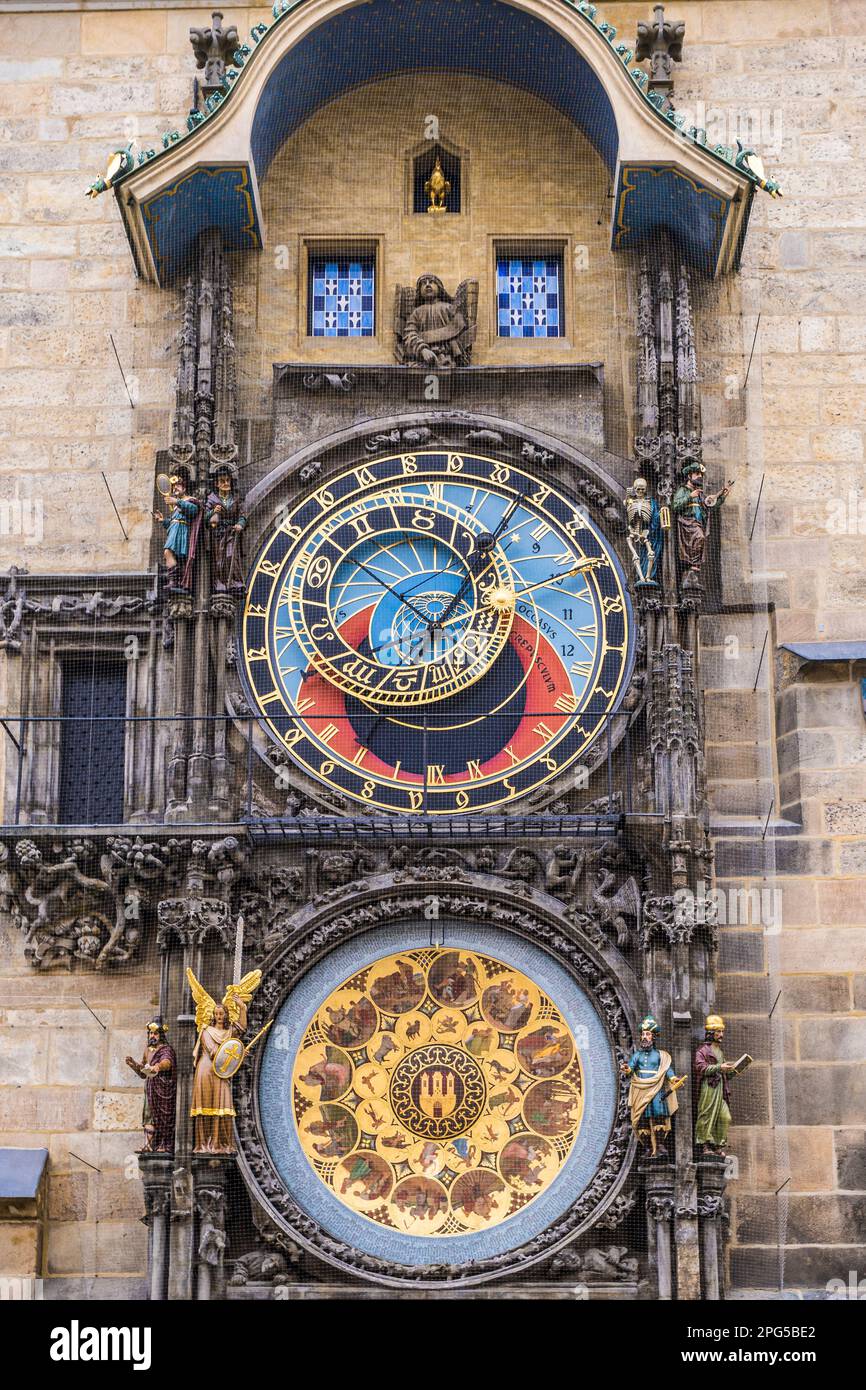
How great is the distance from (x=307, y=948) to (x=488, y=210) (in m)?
4.02

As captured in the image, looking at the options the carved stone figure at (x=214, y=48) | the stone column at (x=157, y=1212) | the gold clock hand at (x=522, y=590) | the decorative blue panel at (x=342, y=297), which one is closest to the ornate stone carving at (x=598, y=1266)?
the stone column at (x=157, y=1212)

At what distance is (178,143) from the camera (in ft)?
44.0

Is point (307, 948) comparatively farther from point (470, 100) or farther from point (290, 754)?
point (470, 100)

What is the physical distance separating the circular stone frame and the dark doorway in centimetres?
125

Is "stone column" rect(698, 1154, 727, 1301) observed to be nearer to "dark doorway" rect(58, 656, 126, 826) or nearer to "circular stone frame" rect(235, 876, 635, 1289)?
"circular stone frame" rect(235, 876, 635, 1289)

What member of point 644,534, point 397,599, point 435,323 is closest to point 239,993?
point 397,599

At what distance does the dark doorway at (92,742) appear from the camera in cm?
1316

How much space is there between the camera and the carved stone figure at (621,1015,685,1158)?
12141 millimetres

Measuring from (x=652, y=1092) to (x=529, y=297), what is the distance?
13.8 ft

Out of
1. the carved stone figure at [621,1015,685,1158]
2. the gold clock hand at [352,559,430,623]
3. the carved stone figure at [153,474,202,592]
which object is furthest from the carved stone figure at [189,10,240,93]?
the carved stone figure at [621,1015,685,1158]

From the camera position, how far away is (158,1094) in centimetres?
1227

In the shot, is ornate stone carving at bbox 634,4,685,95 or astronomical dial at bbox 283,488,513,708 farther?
ornate stone carving at bbox 634,4,685,95

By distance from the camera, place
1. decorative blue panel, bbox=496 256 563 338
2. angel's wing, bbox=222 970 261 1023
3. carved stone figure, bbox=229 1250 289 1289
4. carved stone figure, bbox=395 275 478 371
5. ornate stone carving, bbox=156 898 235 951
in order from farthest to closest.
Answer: decorative blue panel, bbox=496 256 563 338 → carved stone figure, bbox=395 275 478 371 → ornate stone carving, bbox=156 898 235 951 → angel's wing, bbox=222 970 261 1023 → carved stone figure, bbox=229 1250 289 1289
